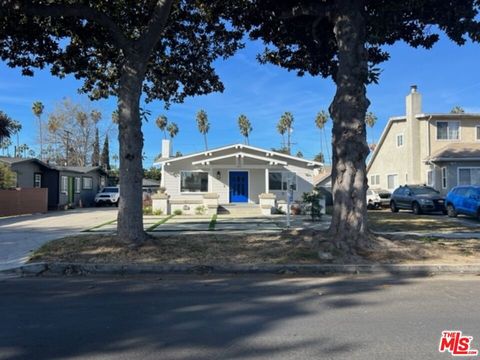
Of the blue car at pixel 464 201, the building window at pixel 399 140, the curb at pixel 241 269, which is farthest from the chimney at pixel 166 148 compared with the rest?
the curb at pixel 241 269

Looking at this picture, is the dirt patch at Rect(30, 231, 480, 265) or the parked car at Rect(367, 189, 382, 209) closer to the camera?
the dirt patch at Rect(30, 231, 480, 265)

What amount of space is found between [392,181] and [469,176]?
24.7 feet

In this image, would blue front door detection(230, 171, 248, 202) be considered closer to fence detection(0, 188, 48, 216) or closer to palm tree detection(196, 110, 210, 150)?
fence detection(0, 188, 48, 216)

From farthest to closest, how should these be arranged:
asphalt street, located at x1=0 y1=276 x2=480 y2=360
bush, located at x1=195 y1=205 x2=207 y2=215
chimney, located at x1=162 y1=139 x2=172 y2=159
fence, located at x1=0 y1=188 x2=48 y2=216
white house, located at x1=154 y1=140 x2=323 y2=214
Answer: chimney, located at x1=162 y1=139 x2=172 y2=159 → white house, located at x1=154 y1=140 x2=323 y2=214 → fence, located at x1=0 y1=188 x2=48 y2=216 → bush, located at x1=195 y1=205 x2=207 y2=215 → asphalt street, located at x1=0 y1=276 x2=480 y2=360

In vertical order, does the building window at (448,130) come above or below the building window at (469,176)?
above

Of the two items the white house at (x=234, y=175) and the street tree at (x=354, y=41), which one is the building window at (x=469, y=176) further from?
the street tree at (x=354, y=41)

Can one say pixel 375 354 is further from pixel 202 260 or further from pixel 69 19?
pixel 69 19

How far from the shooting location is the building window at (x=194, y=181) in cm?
2758

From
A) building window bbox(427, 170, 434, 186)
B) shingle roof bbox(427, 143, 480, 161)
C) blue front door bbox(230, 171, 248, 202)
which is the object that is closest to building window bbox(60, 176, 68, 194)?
blue front door bbox(230, 171, 248, 202)

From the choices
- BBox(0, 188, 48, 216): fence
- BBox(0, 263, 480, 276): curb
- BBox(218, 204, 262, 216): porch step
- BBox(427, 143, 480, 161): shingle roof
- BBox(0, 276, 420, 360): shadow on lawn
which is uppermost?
BBox(427, 143, 480, 161): shingle roof

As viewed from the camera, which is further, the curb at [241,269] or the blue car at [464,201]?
the blue car at [464,201]

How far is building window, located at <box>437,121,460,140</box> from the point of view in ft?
100

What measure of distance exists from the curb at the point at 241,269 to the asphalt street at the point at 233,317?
430 millimetres

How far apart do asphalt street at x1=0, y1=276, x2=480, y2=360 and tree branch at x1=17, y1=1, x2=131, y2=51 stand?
584 cm
